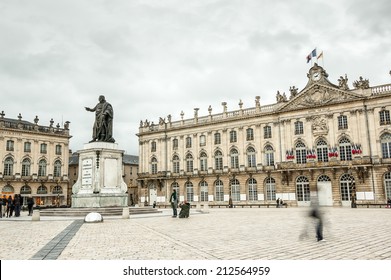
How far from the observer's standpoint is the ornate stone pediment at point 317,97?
140 feet

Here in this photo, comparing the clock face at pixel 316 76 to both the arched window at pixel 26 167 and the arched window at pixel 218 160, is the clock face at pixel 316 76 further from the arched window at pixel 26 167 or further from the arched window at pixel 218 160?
the arched window at pixel 26 167

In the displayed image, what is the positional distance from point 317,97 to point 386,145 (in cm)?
963

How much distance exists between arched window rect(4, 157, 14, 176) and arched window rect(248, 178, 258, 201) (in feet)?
118

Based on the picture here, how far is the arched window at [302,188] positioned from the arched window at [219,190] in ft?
36.8

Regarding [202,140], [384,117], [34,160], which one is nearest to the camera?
[384,117]

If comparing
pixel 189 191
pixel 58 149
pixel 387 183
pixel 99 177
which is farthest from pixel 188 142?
pixel 99 177

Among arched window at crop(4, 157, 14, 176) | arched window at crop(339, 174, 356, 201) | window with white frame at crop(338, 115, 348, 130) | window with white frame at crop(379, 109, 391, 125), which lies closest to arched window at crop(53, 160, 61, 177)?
arched window at crop(4, 157, 14, 176)

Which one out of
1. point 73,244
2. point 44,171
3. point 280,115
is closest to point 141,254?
point 73,244

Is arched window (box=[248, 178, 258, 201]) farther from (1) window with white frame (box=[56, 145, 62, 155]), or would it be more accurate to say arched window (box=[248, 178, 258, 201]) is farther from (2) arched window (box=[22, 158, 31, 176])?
(2) arched window (box=[22, 158, 31, 176])

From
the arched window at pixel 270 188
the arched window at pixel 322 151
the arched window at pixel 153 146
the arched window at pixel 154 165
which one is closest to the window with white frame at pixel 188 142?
the arched window at pixel 153 146

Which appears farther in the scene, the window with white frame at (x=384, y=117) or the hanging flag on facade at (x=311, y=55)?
the hanging flag on facade at (x=311, y=55)

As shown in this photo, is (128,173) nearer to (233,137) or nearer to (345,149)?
(233,137)

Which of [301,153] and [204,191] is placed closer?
[301,153]

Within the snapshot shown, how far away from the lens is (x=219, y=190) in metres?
51.7
